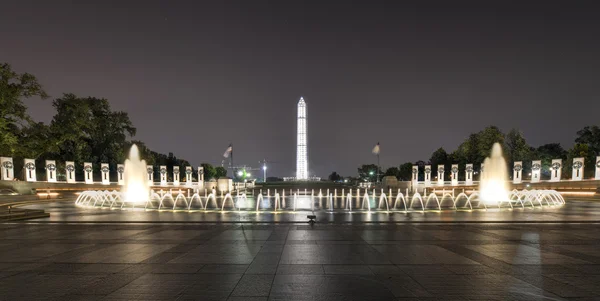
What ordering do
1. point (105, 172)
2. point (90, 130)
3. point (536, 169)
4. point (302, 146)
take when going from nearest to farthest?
point (536, 169) → point (105, 172) → point (90, 130) → point (302, 146)

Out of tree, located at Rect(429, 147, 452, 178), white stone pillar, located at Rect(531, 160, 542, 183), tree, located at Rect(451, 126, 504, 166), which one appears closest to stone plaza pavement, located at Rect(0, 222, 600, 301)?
white stone pillar, located at Rect(531, 160, 542, 183)

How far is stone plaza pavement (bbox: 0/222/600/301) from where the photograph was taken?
7160 millimetres

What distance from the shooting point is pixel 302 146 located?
138125 millimetres

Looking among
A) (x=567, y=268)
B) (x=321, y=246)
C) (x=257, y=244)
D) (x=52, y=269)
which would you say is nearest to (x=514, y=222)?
(x=567, y=268)

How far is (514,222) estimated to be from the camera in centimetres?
1705

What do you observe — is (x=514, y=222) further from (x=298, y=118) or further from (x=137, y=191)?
(x=298, y=118)

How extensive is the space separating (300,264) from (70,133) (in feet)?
174

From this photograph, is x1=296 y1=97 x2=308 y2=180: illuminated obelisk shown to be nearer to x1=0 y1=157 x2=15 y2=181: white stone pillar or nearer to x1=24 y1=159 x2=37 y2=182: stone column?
x1=24 y1=159 x2=37 y2=182: stone column

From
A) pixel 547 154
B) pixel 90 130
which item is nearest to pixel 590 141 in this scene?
pixel 547 154

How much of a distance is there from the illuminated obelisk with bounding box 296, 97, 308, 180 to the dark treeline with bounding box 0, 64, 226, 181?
73.2 m

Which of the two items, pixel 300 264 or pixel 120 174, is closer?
pixel 300 264

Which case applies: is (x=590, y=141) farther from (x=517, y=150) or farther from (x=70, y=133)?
(x=70, y=133)

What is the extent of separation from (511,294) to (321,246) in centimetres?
575

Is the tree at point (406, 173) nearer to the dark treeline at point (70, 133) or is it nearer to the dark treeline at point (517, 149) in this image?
the dark treeline at point (517, 149)
